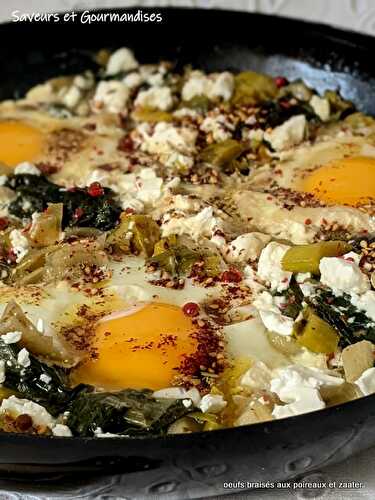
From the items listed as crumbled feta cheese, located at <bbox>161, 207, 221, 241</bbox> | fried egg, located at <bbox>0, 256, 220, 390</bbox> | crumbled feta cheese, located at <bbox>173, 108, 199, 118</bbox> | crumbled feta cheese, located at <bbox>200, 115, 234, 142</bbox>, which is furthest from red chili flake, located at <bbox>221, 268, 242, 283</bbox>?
crumbled feta cheese, located at <bbox>173, 108, 199, 118</bbox>

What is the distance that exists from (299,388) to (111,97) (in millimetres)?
2948

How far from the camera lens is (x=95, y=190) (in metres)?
4.95

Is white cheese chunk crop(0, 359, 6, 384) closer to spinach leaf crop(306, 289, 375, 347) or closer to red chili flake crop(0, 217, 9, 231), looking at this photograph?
red chili flake crop(0, 217, 9, 231)

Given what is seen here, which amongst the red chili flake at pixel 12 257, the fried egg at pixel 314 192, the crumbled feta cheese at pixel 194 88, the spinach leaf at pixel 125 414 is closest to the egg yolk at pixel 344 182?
the fried egg at pixel 314 192

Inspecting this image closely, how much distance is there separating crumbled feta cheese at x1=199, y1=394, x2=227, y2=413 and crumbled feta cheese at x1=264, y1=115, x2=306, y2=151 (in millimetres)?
2134

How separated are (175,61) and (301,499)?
3.63 metres

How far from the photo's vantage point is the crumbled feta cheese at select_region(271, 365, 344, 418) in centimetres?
354

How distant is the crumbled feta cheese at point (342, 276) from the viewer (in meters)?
4.12

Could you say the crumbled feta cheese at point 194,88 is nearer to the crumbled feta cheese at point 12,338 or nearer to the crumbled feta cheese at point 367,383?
the crumbled feta cheese at point 12,338

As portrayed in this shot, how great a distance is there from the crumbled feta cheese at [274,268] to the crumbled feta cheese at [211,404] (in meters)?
0.80

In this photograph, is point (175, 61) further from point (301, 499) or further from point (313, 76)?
point (301, 499)

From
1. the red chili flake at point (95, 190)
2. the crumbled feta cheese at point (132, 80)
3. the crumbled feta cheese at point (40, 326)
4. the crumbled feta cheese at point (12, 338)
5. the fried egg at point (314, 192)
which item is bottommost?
the crumbled feta cheese at point (12, 338)

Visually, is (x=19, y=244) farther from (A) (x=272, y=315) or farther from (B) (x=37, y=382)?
(A) (x=272, y=315)

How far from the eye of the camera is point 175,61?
637 cm
